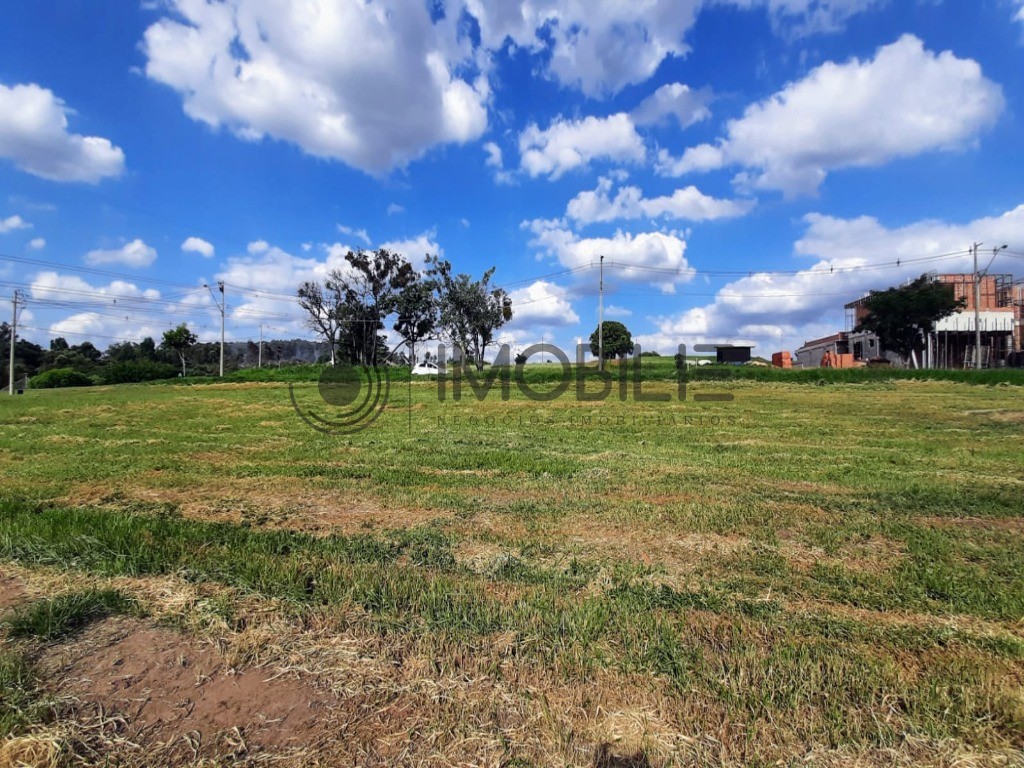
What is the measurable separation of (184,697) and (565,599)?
7.32 ft

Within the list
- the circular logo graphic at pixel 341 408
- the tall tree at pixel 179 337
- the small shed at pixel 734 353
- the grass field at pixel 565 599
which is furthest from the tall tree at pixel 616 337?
the grass field at pixel 565 599

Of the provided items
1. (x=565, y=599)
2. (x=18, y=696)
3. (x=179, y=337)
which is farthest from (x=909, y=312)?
(x=179, y=337)

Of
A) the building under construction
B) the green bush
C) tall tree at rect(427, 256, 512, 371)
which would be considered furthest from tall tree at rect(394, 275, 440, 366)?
the building under construction

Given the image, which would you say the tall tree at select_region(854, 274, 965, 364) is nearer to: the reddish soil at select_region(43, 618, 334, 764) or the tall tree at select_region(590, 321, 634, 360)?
the tall tree at select_region(590, 321, 634, 360)

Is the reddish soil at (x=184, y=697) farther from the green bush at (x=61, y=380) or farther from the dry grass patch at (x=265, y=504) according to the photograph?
the green bush at (x=61, y=380)

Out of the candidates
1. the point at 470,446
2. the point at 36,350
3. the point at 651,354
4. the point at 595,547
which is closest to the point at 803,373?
the point at 651,354

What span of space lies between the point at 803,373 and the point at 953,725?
4160 centimetres

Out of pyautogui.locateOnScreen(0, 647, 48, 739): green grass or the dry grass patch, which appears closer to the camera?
pyautogui.locateOnScreen(0, 647, 48, 739): green grass

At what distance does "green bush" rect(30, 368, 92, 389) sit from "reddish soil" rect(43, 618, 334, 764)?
65.4 m

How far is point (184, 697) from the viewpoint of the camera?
2.40 metres

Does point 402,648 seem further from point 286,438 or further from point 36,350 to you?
point 36,350

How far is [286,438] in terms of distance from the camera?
512 inches

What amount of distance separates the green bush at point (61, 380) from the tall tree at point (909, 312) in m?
79.4

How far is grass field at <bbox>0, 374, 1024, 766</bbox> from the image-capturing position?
2223 mm
